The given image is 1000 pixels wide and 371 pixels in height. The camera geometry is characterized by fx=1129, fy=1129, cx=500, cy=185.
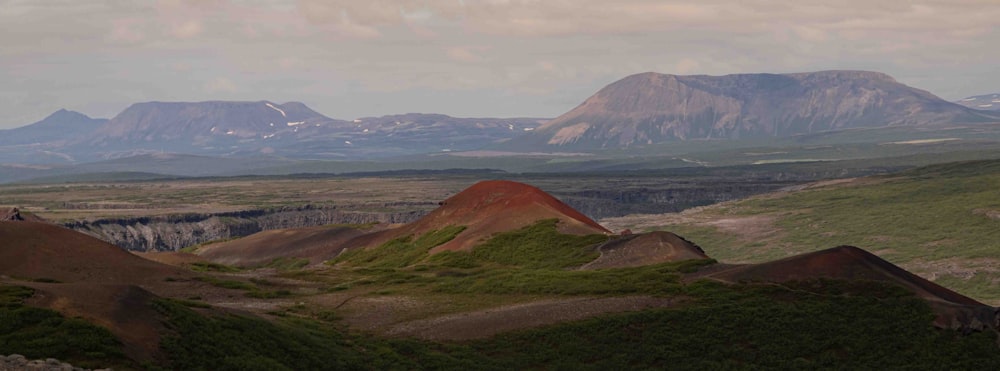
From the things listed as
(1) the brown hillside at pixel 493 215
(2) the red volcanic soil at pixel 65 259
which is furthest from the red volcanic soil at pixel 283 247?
(2) the red volcanic soil at pixel 65 259

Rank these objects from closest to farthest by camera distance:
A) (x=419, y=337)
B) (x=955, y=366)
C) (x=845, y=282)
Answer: (x=955, y=366) < (x=419, y=337) < (x=845, y=282)

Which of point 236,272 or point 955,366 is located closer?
point 955,366

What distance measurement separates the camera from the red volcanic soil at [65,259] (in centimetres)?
7662

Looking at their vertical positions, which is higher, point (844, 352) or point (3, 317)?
point (3, 317)

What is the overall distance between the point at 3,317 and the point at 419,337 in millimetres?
24340

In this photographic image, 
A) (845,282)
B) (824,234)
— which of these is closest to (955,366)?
(845,282)

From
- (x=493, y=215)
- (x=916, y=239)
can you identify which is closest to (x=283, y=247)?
(x=493, y=215)

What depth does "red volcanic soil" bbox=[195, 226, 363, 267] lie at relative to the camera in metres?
138

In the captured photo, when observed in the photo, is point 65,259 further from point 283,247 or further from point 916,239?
point 916,239

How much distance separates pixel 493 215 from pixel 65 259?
5140 centimetres

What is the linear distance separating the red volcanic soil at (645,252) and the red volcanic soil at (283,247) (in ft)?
154

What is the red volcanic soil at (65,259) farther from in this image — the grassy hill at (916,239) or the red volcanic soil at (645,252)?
the grassy hill at (916,239)

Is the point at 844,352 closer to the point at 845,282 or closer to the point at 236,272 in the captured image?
the point at 845,282

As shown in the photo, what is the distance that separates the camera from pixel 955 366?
192 ft
